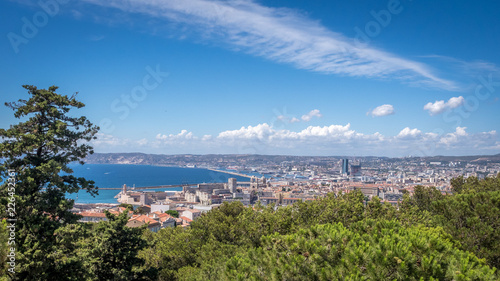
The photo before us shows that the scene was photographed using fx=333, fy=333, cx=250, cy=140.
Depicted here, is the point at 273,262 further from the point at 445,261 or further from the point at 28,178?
the point at 28,178

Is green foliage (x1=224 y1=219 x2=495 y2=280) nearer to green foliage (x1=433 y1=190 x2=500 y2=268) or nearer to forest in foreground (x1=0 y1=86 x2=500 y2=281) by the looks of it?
forest in foreground (x1=0 y1=86 x2=500 y2=281)

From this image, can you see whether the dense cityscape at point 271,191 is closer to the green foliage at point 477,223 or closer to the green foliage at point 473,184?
the green foliage at point 473,184

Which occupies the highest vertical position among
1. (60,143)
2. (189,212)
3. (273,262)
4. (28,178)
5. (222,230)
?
(60,143)

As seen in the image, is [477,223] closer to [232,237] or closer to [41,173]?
[232,237]

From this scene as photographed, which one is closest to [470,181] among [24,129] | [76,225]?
[76,225]

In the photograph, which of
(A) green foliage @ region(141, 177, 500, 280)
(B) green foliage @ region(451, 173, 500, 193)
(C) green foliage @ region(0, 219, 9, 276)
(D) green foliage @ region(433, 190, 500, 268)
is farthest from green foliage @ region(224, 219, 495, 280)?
(B) green foliage @ region(451, 173, 500, 193)

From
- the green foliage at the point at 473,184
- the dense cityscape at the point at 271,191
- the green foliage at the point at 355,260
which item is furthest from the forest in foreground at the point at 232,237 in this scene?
the green foliage at the point at 473,184
